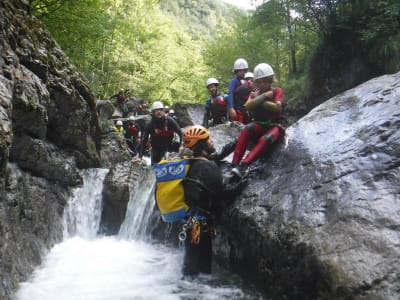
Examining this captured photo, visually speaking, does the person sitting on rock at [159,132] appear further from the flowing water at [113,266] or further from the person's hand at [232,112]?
the person's hand at [232,112]

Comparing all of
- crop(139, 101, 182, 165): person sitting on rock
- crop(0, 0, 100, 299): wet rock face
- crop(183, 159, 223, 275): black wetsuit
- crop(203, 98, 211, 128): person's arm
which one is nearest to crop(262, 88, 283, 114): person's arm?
crop(183, 159, 223, 275): black wetsuit

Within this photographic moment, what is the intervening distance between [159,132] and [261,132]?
11.1 feet

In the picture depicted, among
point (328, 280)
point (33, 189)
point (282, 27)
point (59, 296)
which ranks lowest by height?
point (59, 296)

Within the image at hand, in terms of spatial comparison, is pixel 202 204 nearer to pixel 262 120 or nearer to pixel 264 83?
pixel 262 120

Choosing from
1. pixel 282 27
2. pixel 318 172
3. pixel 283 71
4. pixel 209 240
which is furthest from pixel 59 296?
pixel 283 71

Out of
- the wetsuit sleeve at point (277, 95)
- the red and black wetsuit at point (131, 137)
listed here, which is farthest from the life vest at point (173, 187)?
the red and black wetsuit at point (131, 137)

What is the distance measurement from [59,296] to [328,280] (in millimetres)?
3622

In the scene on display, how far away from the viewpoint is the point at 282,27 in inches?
957

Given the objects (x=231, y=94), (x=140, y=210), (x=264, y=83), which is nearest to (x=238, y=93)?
(x=231, y=94)

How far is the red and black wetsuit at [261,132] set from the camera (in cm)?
596

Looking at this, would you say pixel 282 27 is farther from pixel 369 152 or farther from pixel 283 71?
pixel 369 152

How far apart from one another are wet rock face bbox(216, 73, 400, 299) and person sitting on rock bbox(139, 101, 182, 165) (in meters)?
3.30

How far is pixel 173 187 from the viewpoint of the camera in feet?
17.4

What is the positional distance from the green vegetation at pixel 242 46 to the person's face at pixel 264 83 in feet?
30.9
